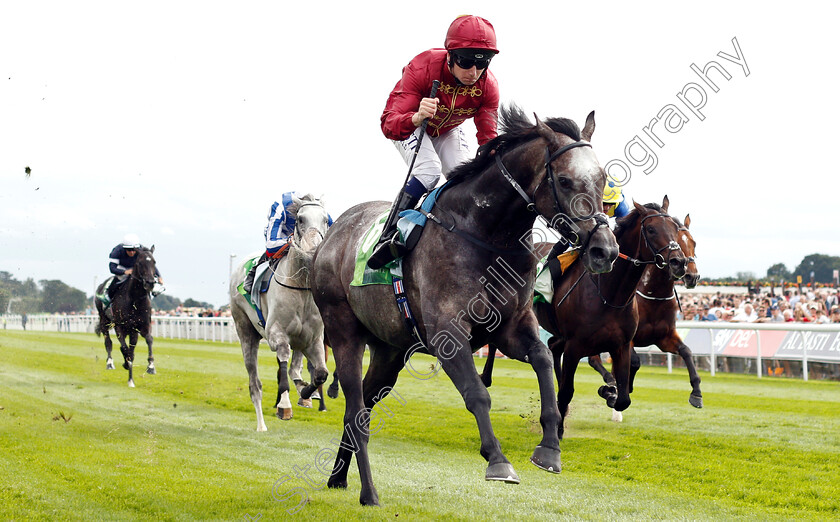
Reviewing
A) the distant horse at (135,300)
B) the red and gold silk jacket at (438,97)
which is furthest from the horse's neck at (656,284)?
the distant horse at (135,300)

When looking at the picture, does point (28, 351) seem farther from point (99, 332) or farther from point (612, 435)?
point (612, 435)

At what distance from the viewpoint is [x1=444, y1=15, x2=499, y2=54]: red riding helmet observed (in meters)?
A: 3.80

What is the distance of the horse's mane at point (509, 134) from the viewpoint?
11.9 feet

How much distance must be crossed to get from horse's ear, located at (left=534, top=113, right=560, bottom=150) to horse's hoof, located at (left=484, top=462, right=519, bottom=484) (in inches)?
55.4

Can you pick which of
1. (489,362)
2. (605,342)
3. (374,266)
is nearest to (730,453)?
(605,342)

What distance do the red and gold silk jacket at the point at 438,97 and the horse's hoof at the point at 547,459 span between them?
1737 millimetres

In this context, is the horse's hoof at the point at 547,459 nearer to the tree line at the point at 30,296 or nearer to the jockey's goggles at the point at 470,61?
the jockey's goggles at the point at 470,61

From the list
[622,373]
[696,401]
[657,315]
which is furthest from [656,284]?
[622,373]

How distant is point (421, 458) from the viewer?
640 cm

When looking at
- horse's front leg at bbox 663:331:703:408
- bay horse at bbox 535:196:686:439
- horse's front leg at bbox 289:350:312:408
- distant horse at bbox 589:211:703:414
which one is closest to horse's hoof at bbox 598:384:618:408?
bay horse at bbox 535:196:686:439

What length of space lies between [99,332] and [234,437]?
8961 millimetres

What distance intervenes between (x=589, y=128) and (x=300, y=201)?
159 inches

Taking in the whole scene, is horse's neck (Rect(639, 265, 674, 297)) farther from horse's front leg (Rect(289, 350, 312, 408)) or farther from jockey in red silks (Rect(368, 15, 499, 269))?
jockey in red silks (Rect(368, 15, 499, 269))

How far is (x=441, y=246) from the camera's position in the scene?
3.82 m
